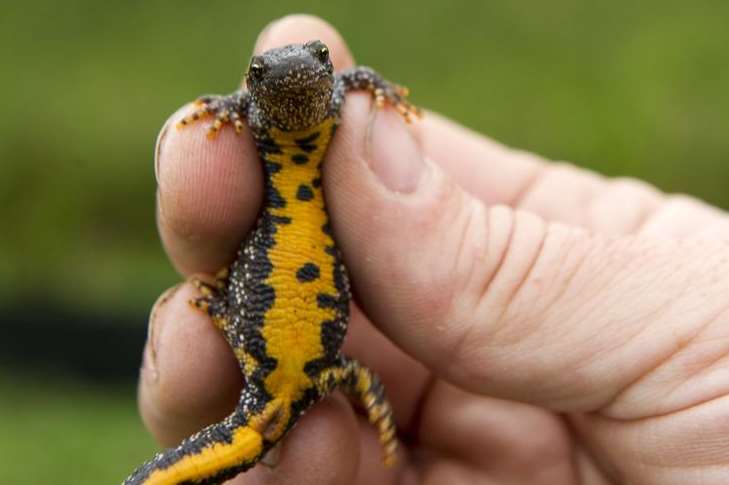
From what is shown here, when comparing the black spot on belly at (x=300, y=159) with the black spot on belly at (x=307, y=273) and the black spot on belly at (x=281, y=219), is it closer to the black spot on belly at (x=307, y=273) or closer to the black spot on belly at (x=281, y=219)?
the black spot on belly at (x=281, y=219)

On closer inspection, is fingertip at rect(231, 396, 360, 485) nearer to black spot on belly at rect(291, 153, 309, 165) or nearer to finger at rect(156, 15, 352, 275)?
finger at rect(156, 15, 352, 275)

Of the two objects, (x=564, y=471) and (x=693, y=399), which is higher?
(x=693, y=399)

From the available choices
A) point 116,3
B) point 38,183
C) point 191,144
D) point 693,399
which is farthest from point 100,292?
point 693,399

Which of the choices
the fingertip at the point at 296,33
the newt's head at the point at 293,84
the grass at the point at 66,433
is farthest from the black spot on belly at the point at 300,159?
the grass at the point at 66,433

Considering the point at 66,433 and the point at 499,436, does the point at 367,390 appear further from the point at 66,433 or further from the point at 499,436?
the point at 66,433

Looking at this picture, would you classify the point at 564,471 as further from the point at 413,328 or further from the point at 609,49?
the point at 609,49

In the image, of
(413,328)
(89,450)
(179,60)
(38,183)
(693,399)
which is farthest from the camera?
(179,60)

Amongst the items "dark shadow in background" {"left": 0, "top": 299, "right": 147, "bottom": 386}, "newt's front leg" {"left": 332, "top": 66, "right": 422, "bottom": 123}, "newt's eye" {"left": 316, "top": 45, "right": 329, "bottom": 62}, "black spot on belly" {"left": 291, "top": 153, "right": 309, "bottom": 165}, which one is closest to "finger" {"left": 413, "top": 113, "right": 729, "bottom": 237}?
"newt's front leg" {"left": 332, "top": 66, "right": 422, "bottom": 123}

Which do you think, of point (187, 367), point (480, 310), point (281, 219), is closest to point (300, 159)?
point (281, 219)
